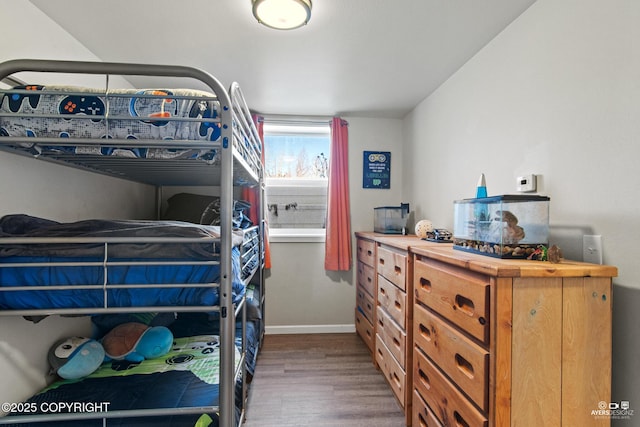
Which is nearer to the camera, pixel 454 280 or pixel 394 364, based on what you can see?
pixel 454 280

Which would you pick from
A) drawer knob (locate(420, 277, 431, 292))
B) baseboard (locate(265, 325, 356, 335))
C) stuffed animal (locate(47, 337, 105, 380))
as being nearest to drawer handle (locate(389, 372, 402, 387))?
drawer knob (locate(420, 277, 431, 292))

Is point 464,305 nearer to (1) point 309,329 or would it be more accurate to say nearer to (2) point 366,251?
(2) point 366,251

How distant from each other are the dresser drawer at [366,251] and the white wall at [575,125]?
0.88 metres

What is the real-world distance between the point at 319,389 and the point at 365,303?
34.8 inches

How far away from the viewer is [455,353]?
1138mm

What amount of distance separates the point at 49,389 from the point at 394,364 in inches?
Answer: 71.0

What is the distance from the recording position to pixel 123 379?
1391 millimetres

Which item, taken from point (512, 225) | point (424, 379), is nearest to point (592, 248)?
point (512, 225)

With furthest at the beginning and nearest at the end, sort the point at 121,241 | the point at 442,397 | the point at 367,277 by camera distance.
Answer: the point at 367,277
the point at 442,397
the point at 121,241

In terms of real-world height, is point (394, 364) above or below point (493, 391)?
below

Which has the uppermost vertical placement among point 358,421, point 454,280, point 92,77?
point 92,77

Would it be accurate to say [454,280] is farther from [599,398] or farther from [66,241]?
[66,241]

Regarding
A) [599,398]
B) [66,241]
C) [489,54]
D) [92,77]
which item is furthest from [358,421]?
[92,77]

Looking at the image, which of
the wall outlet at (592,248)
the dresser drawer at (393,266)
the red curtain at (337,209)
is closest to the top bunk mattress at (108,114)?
the dresser drawer at (393,266)
